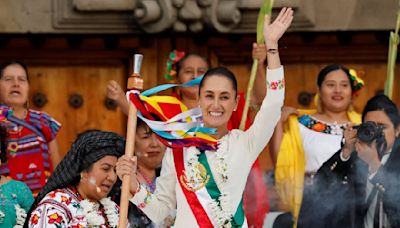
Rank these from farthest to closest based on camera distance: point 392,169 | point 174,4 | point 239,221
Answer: point 174,4, point 392,169, point 239,221

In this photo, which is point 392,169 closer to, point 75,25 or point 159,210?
point 159,210

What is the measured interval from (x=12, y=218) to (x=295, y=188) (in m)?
1.80

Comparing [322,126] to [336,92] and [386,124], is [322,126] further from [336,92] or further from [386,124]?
[386,124]

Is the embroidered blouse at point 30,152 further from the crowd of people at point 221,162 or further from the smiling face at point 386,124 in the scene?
the smiling face at point 386,124

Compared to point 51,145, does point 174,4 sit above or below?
above

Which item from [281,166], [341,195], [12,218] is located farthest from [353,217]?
[12,218]

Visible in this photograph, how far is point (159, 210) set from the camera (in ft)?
29.3

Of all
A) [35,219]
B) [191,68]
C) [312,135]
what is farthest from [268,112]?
[191,68]

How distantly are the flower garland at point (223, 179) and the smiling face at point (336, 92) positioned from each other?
1.64 metres

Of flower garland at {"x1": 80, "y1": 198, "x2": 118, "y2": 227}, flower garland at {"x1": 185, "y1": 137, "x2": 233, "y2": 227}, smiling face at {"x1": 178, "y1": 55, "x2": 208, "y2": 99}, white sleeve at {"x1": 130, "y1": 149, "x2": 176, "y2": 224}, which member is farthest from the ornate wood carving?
flower garland at {"x1": 185, "y1": 137, "x2": 233, "y2": 227}

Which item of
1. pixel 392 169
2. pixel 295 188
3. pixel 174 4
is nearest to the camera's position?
pixel 392 169

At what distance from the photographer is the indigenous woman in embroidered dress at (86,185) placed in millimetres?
9008

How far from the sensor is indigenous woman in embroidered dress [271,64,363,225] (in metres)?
10.2

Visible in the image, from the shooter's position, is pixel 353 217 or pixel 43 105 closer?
pixel 353 217
